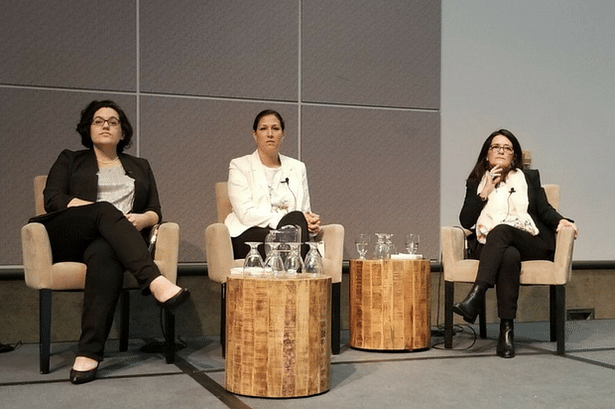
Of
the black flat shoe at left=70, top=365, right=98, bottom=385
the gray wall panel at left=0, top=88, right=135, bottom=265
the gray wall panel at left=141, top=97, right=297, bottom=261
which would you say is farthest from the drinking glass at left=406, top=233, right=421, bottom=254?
the gray wall panel at left=0, top=88, right=135, bottom=265

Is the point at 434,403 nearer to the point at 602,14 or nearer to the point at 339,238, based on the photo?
the point at 339,238

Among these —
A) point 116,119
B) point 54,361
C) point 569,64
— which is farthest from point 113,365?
point 569,64

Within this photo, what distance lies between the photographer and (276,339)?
7.70 feet

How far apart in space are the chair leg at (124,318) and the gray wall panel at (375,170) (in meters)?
1.22

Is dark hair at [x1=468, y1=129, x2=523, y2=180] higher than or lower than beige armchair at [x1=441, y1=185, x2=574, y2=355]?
higher


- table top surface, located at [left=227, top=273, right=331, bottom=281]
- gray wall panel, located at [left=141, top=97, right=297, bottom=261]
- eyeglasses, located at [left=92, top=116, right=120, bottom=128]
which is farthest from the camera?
gray wall panel, located at [left=141, top=97, right=297, bottom=261]

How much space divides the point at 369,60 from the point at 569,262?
173 cm

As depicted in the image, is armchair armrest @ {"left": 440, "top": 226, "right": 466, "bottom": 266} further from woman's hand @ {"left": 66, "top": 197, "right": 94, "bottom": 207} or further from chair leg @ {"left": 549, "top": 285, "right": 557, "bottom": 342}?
woman's hand @ {"left": 66, "top": 197, "right": 94, "bottom": 207}

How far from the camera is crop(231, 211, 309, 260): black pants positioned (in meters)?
3.34

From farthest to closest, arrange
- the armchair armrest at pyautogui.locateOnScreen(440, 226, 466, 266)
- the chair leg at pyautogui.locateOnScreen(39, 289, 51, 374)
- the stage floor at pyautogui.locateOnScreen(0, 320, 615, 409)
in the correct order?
the armchair armrest at pyautogui.locateOnScreen(440, 226, 466, 266)
the chair leg at pyautogui.locateOnScreen(39, 289, 51, 374)
the stage floor at pyautogui.locateOnScreen(0, 320, 615, 409)

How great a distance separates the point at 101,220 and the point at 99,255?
0.14m

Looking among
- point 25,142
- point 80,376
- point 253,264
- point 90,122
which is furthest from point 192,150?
point 80,376

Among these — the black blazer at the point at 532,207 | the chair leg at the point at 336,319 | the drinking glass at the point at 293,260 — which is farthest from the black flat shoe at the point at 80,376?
the black blazer at the point at 532,207

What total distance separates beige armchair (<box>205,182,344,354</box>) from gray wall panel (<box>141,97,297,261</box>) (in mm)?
278
